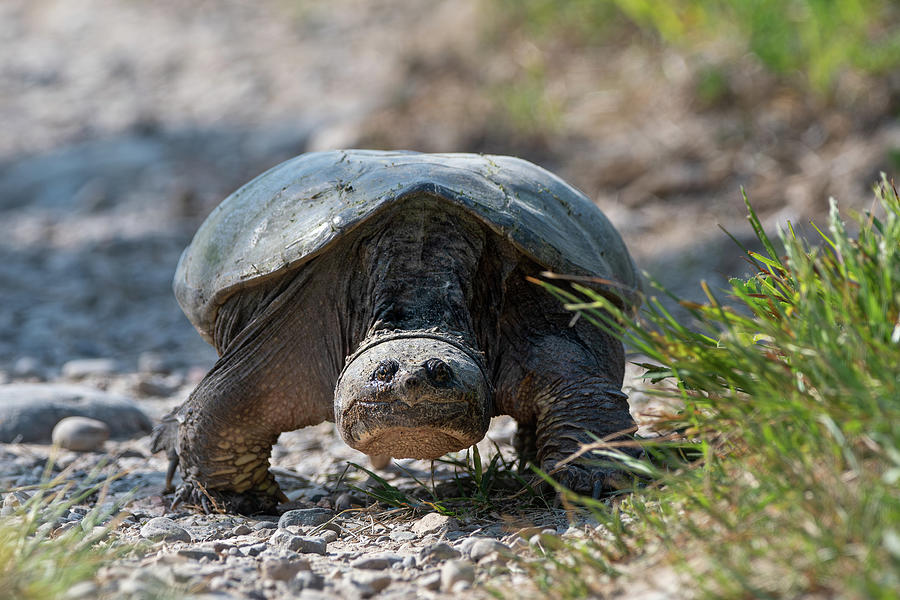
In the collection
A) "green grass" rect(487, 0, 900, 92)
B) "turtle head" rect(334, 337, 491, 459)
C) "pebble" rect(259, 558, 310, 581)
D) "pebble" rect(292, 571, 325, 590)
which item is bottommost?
"pebble" rect(292, 571, 325, 590)

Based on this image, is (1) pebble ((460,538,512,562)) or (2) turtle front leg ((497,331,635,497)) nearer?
(1) pebble ((460,538,512,562))

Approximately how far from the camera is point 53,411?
394cm

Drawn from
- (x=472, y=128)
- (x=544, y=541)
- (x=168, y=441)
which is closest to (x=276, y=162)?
(x=472, y=128)

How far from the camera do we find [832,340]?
1.96 m

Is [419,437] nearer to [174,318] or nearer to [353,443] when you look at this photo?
[353,443]

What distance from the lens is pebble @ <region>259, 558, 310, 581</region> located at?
2229mm

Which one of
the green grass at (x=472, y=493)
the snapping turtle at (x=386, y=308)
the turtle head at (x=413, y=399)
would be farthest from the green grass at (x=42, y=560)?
the green grass at (x=472, y=493)

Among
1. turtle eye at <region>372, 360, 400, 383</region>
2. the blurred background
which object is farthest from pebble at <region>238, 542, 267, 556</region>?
the blurred background

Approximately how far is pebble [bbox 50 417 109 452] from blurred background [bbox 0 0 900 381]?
1.36 metres

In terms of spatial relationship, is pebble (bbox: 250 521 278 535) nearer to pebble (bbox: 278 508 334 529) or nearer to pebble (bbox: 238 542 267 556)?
pebble (bbox: 278 508 334 529)

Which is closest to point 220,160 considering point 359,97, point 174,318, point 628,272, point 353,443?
point 359,97

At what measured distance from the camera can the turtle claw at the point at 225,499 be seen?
312 centimetres

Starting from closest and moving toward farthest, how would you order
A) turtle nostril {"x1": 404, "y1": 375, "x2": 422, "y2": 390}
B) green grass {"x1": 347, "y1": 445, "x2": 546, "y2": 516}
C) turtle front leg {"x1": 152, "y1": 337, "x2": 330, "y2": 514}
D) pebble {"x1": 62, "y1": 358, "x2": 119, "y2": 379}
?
turtle nostril {"x1": 404, "y1": 375, "x2": 422, "y2": 390}
green grass {"x1": 347, "y1": 445, "x2": 546, "y2": 516}
turtle front leg {"x1": 152, "y1": 337, "x2": 330, "y2": 514}
pebble {"x1": 62, "y1": 358, "x2": 119, "y2": 379}

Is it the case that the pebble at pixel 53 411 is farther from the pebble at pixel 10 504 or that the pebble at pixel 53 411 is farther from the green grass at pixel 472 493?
the green grass at pixel 472 493
